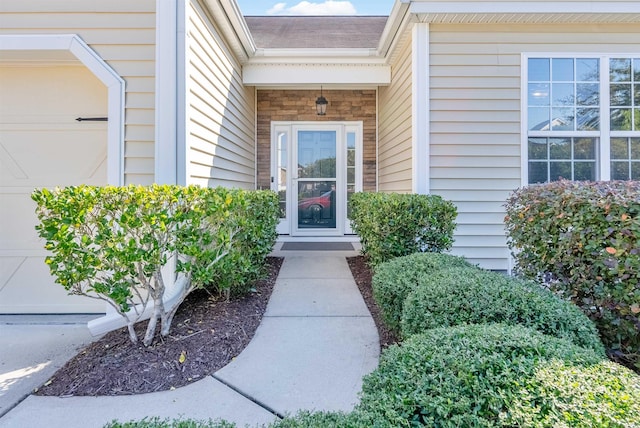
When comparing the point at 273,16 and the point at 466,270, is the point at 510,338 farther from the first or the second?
the point at 273,16

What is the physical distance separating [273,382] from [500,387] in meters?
1.43

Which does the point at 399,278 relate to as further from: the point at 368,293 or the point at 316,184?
the point at 316,184

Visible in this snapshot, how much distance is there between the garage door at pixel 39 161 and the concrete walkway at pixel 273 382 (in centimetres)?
57

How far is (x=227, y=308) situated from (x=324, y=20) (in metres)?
7.25

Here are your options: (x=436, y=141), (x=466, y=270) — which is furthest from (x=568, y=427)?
(x=436, y=141)

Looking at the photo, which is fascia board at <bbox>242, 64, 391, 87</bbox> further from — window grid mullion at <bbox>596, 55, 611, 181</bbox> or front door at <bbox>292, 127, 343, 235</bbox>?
window grid mullion at <bbox>596, 55, 611, 181</bbox>

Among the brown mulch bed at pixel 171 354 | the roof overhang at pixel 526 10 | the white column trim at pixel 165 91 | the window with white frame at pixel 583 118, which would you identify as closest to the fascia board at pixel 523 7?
the roof overhang at pixel 526 10

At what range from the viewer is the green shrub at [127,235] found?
2303 mm

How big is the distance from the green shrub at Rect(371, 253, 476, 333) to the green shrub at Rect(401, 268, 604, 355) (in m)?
0.30

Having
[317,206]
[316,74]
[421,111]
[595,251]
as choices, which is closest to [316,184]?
[317,206]

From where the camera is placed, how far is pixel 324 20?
316 inches

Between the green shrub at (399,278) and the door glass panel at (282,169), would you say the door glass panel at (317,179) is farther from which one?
the green shrub at (399,278)

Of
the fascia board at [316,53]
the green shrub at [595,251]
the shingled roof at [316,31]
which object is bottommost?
the green shrub at [595,251]

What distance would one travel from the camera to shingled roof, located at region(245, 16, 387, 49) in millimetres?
5809
